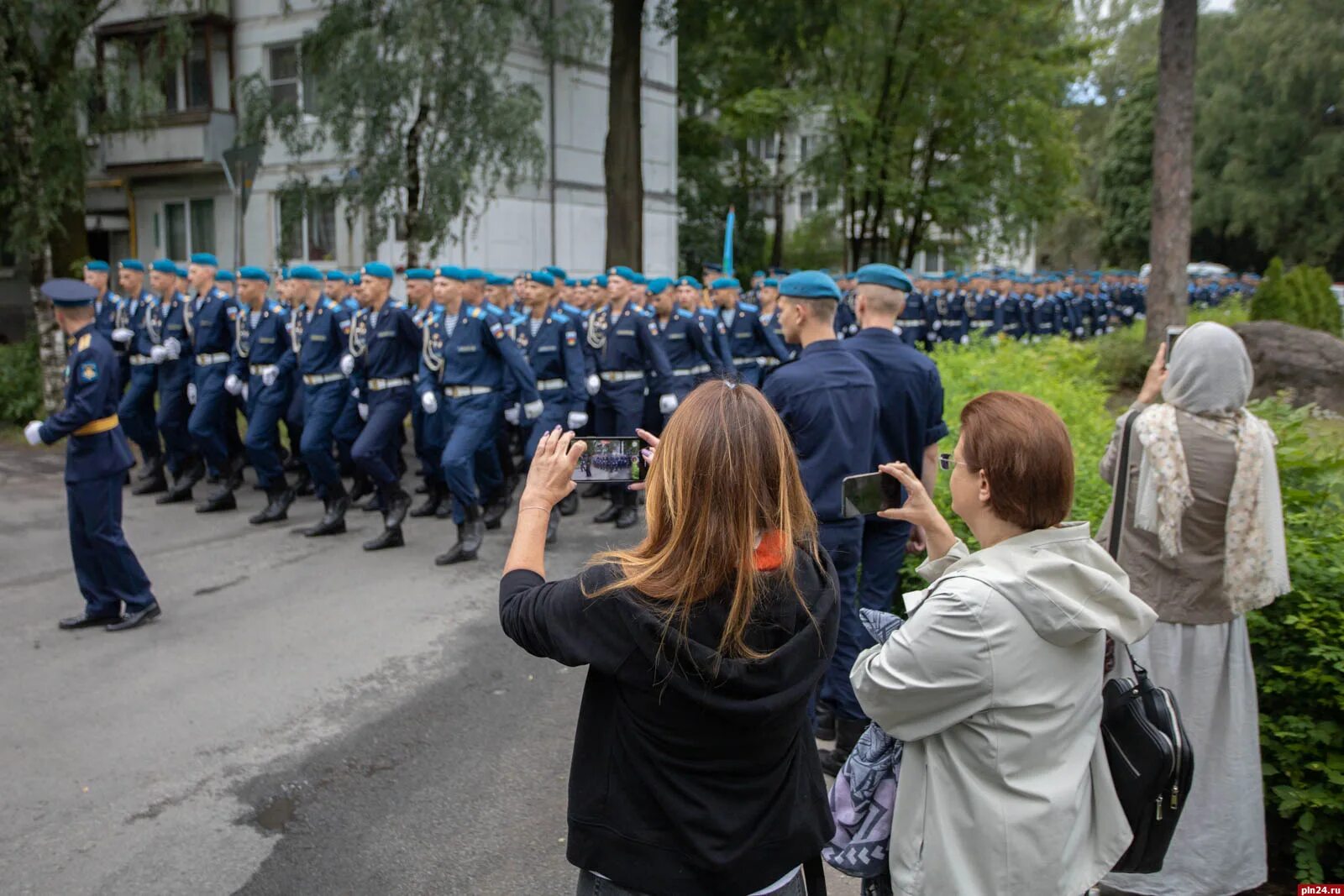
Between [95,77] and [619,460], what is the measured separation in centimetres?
1554

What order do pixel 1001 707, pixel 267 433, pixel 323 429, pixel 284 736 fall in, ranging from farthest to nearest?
1. pixel 267 433
2. pixel 323 429
3. pixel 284 736
4. pixel 1001 707

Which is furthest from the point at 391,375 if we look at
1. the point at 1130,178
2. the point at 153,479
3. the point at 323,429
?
the point at 1130,178

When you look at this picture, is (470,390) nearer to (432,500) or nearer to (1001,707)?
(432,500)

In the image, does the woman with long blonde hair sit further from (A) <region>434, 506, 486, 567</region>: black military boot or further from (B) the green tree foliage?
(B) the green tree foliage

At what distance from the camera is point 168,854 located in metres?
4.21

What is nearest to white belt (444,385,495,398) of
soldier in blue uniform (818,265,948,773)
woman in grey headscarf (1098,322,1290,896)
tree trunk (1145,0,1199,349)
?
soldier in blue uniform (818,265,948,773)

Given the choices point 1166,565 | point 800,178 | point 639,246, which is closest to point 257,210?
point 639,246

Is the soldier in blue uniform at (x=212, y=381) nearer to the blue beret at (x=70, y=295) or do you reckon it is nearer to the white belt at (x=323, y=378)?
the white belt at (x=323, y=378)

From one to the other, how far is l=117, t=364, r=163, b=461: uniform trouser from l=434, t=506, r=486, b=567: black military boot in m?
4.48

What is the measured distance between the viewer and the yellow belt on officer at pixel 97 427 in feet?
22.2

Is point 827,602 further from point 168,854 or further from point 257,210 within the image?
point 257,210

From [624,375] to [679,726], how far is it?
28.7ft

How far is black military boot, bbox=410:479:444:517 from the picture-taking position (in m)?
10.5

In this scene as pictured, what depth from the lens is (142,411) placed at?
37.7ft
